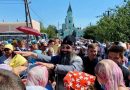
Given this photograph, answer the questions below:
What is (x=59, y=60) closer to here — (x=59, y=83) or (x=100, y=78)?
(x=59, y=83)

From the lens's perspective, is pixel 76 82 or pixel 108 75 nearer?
pixel 108 75

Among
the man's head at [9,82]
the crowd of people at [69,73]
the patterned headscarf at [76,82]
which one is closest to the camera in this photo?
the man's head at [9,82]

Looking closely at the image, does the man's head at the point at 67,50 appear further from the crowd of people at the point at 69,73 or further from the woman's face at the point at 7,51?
the woman's face at the point at 7,51

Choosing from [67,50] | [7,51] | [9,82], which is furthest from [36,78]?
[7,51]

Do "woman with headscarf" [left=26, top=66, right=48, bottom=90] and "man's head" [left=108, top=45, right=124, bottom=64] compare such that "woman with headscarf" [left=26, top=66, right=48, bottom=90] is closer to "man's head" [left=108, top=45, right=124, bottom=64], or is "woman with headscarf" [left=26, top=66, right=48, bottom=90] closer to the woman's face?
"man's head" [left=108, top=45, right=124, bottom=64]

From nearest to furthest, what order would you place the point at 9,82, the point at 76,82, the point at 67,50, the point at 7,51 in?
1. the point at 9,82
2. the point at 76,82
3. the point at 67,50
4. the point at 7,51

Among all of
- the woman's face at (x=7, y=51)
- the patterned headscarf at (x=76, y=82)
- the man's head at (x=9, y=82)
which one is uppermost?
the man's head at (x=9, y=82)

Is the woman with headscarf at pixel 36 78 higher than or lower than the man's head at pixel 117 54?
lower

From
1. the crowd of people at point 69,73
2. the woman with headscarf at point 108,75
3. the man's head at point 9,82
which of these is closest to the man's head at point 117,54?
the crowd of people at point 69,73

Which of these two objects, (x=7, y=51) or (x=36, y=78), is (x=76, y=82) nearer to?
(x=36, y=78)

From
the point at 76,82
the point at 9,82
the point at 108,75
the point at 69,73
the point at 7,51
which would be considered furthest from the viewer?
the point at 7,51

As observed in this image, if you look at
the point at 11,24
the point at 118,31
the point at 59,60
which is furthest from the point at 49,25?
the point at 59,60

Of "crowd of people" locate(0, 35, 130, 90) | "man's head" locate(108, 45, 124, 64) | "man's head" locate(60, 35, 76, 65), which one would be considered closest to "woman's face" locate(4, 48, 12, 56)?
"crowd of people" locate(0, 35, 130, 90)

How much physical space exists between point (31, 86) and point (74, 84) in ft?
1.34
